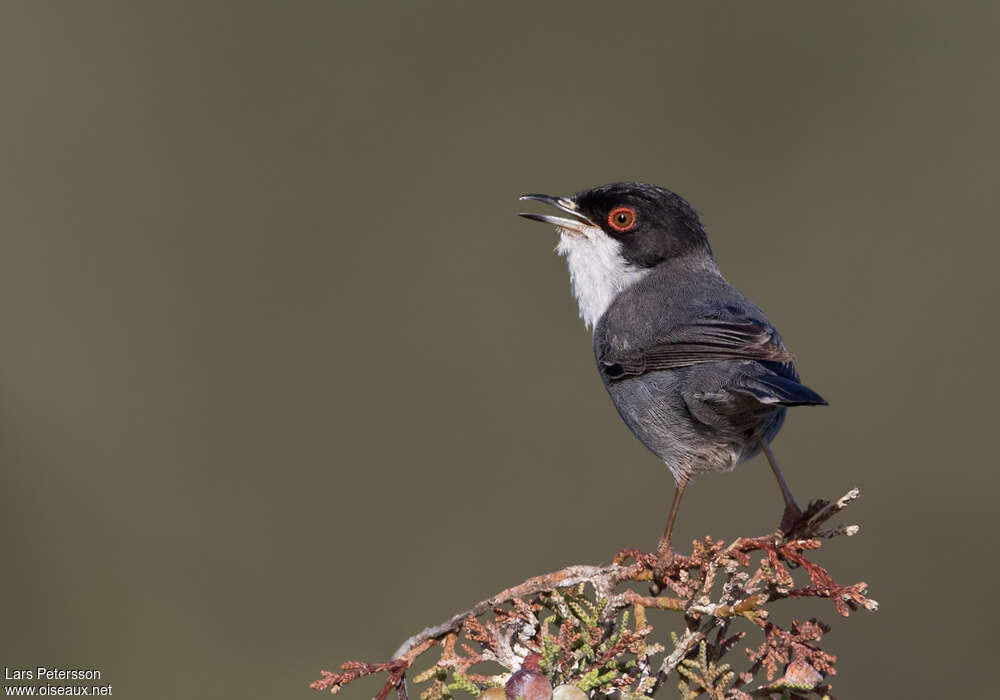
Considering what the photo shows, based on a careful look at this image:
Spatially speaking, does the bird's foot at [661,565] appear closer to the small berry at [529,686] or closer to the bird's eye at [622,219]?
the small berry at [529,686]

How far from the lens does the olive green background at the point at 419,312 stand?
621cm

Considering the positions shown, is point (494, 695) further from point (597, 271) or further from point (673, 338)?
point (597, 271)

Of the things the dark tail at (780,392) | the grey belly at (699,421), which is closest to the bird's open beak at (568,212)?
the grey belly at (699,421)

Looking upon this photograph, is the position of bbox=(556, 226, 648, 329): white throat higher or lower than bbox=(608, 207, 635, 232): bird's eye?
lower

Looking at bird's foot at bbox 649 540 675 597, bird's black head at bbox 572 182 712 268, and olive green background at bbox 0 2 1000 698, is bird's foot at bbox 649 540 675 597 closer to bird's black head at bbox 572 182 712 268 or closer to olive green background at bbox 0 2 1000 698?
bird's black head at bbox 572 182 712 268

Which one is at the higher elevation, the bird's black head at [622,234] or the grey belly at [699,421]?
the bird's black head at [622,234]

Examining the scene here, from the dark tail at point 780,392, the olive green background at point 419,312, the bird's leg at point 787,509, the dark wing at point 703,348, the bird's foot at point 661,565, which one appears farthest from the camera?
the olive green background at point 419,312

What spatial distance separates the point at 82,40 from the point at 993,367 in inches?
309

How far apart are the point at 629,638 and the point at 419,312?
565cm

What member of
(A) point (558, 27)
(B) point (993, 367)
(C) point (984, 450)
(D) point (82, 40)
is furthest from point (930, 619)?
(D) point (82, 40)

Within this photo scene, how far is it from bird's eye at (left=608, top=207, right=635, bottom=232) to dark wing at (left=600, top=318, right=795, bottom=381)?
0.64 metres

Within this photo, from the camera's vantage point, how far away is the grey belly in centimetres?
352

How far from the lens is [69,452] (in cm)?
696

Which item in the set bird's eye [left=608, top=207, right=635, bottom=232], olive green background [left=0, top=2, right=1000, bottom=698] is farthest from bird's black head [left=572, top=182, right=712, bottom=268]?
olive green background [left=0, top=2, right=1000, bottom=698]
